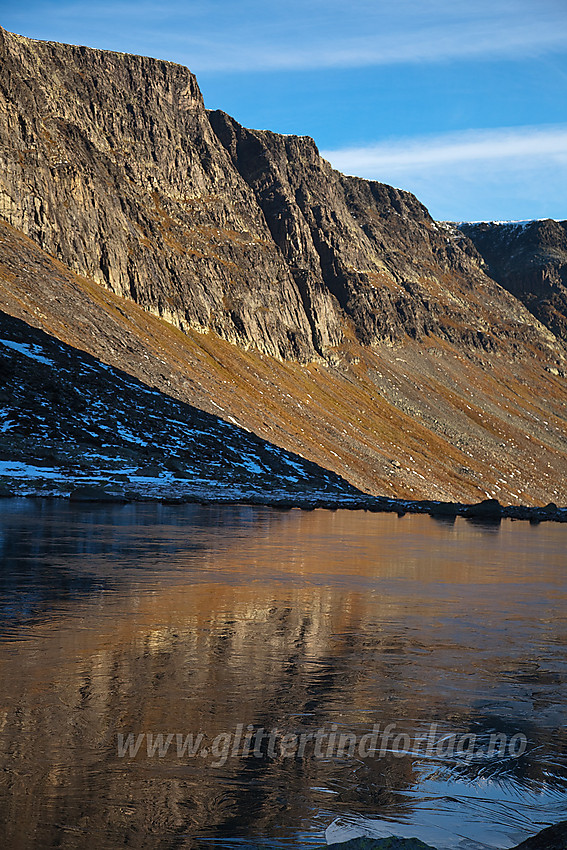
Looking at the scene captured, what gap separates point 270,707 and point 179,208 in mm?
149655

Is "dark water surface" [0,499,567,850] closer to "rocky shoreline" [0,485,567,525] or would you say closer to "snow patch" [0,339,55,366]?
"rocky shoreline" [0,485,567,525]

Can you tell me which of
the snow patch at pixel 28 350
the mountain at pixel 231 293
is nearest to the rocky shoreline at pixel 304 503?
the snow patch at pixel 28 350

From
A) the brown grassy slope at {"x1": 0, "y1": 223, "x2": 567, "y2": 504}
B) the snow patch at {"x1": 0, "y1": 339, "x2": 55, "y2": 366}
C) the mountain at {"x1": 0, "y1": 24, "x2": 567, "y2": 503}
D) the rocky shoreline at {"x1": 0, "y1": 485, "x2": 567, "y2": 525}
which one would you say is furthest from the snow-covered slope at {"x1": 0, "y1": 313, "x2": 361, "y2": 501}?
the brown grassy slope at {"x1": 0, "y1": 223, "x2": 567, "y2": 504}

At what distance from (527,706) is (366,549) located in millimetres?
18999

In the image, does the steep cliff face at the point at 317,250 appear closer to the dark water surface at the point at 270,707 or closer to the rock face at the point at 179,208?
the rock face at the point at 179,208

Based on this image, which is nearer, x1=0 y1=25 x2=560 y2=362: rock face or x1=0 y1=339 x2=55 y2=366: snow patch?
x1=0 y1=339 x2=55 y2=366: snow patch

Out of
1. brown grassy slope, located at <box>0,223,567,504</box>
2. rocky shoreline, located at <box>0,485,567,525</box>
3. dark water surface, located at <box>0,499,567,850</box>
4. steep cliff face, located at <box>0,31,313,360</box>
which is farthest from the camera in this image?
steep cliff face, located at <box>0,31,313,360</box>

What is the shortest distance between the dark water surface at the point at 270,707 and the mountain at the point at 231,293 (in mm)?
73963

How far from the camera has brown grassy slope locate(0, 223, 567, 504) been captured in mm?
95875

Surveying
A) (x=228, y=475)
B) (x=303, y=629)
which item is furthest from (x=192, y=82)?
(x=303, y=629)

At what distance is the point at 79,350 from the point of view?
86.9m

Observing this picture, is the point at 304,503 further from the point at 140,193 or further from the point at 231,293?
the point at 140,193

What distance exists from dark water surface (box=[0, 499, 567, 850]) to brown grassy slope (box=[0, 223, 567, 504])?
7511 centimetres

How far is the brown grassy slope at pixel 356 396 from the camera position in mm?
95875
